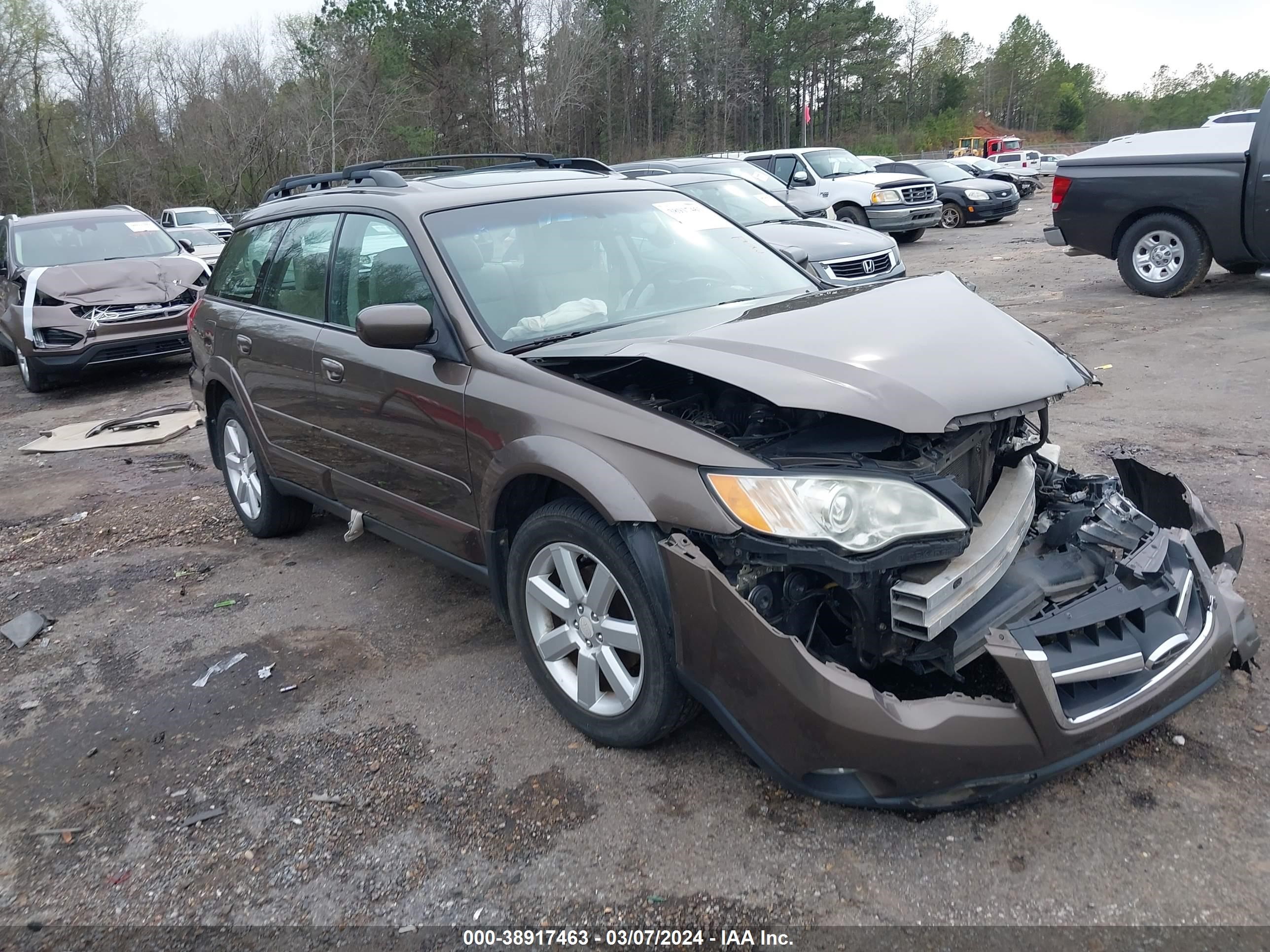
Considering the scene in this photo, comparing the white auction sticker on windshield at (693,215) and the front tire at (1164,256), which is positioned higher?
the white auction sticker on windshield at (693,215)

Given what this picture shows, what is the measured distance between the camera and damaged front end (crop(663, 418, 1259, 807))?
7.65 feet

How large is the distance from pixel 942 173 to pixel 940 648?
73.0ft

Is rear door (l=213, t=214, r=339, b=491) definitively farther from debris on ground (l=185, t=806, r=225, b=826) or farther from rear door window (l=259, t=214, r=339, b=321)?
debris on ground (l=185, t=806, r=225, b=826)

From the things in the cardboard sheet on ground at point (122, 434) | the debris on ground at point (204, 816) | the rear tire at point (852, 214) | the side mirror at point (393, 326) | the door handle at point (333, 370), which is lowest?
the debris on ground at point (204, 816)

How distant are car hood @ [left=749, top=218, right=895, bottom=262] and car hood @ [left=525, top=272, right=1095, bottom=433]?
5973 millimetres

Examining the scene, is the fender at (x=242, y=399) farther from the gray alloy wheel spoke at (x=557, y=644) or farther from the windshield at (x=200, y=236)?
the windshield at (x=200, y=236)

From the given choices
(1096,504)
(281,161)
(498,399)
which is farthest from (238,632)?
(281,161)

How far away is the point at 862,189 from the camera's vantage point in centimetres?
1675

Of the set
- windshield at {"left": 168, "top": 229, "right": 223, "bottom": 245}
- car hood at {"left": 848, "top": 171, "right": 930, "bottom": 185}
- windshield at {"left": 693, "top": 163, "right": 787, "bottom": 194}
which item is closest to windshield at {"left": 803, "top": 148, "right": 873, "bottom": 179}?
car hood at {"left": 848, "top": 171, "right": 930, "bottom": 185}

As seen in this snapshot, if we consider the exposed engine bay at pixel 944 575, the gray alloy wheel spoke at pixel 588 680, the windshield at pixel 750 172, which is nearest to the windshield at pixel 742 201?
the windshield at pixel 750 172

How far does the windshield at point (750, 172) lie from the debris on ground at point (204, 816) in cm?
1144

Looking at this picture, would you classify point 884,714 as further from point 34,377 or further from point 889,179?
point 889,179

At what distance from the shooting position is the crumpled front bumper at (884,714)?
91.3 inches

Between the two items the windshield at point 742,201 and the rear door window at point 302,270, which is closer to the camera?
the rear door window at point 302,270
